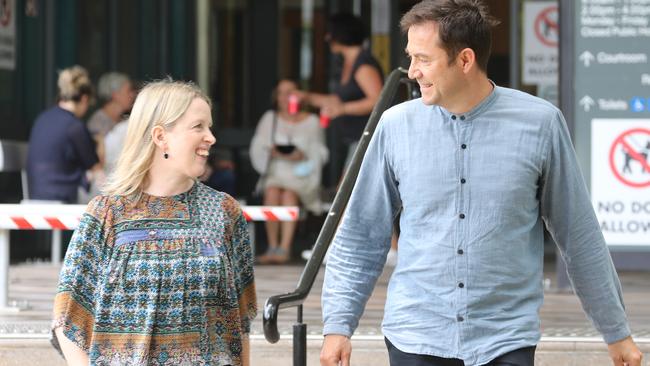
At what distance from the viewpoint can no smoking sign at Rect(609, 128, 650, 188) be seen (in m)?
8.76

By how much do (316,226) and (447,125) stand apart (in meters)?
10.1

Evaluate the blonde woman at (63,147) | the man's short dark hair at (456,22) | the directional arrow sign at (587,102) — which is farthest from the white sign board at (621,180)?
the man's short dark hair at (456,22)

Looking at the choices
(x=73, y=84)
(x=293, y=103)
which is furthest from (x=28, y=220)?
(x=293, y=103)

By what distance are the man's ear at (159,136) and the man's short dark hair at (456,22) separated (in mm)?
741

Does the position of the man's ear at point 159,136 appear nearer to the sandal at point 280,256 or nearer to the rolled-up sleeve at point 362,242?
the rolled-up sleeve at point 362,242

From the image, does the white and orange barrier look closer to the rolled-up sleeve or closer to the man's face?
the rolled-up sleeve

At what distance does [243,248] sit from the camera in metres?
4.11

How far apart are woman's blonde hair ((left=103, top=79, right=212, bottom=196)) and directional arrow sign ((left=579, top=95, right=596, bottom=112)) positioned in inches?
201

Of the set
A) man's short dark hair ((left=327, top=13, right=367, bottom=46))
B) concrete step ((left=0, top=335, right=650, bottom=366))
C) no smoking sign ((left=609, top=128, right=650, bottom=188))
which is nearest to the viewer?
concrete step ((left=0, top=335, right=650, bottom=366))

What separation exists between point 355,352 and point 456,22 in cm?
312

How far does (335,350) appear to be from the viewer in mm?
3914

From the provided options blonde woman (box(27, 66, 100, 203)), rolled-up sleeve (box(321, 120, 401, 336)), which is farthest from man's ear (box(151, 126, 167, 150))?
blonde woman (box(27, 66, 100, 203))

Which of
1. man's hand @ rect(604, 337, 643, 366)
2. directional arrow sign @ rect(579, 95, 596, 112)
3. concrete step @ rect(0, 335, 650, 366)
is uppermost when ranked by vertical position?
directional arrow sign @ rect(579, 95, 596, 112)

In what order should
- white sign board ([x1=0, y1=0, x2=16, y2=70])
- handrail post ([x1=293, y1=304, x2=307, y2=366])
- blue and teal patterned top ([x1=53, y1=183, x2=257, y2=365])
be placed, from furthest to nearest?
white sign board ([x1=0, y1=0, x2=16, y2=70]) < handrail post ([x1=293, y1=304, x2=307, y2=366]) < blue and teal patterned top ([x1=53, y1=183, x2=257, y2=365])
